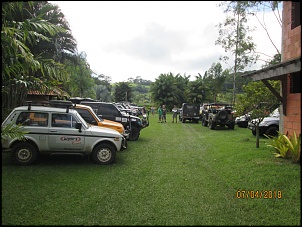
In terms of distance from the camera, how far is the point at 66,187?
17.4 feet

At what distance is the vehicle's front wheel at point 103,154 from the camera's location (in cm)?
730

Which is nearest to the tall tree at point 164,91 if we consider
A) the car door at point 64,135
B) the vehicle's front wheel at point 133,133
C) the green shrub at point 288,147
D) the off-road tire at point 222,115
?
the off-road tire at point 222,115

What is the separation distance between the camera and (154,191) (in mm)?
5156

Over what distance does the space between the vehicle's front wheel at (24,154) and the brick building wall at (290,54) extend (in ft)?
24.0

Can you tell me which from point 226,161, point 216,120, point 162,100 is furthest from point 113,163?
point 162,100

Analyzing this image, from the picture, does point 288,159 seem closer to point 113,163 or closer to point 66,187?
point 113,163

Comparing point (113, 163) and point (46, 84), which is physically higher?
point (46, 84)

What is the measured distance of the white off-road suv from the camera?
686 cm

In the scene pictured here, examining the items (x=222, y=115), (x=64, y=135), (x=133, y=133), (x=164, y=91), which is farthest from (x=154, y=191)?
(x=164, y=91)

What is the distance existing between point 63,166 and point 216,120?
1221 cm

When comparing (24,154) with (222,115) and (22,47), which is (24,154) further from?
(222,115)

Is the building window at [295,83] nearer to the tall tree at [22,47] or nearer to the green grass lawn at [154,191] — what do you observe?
the green grass lawn at [154,191]

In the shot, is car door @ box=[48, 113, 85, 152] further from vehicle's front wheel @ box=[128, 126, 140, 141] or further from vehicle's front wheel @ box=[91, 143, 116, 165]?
vehicle's front wheel @ box=[128, 126, 140, 141]

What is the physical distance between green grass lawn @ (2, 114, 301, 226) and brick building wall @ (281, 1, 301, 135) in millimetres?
1177
